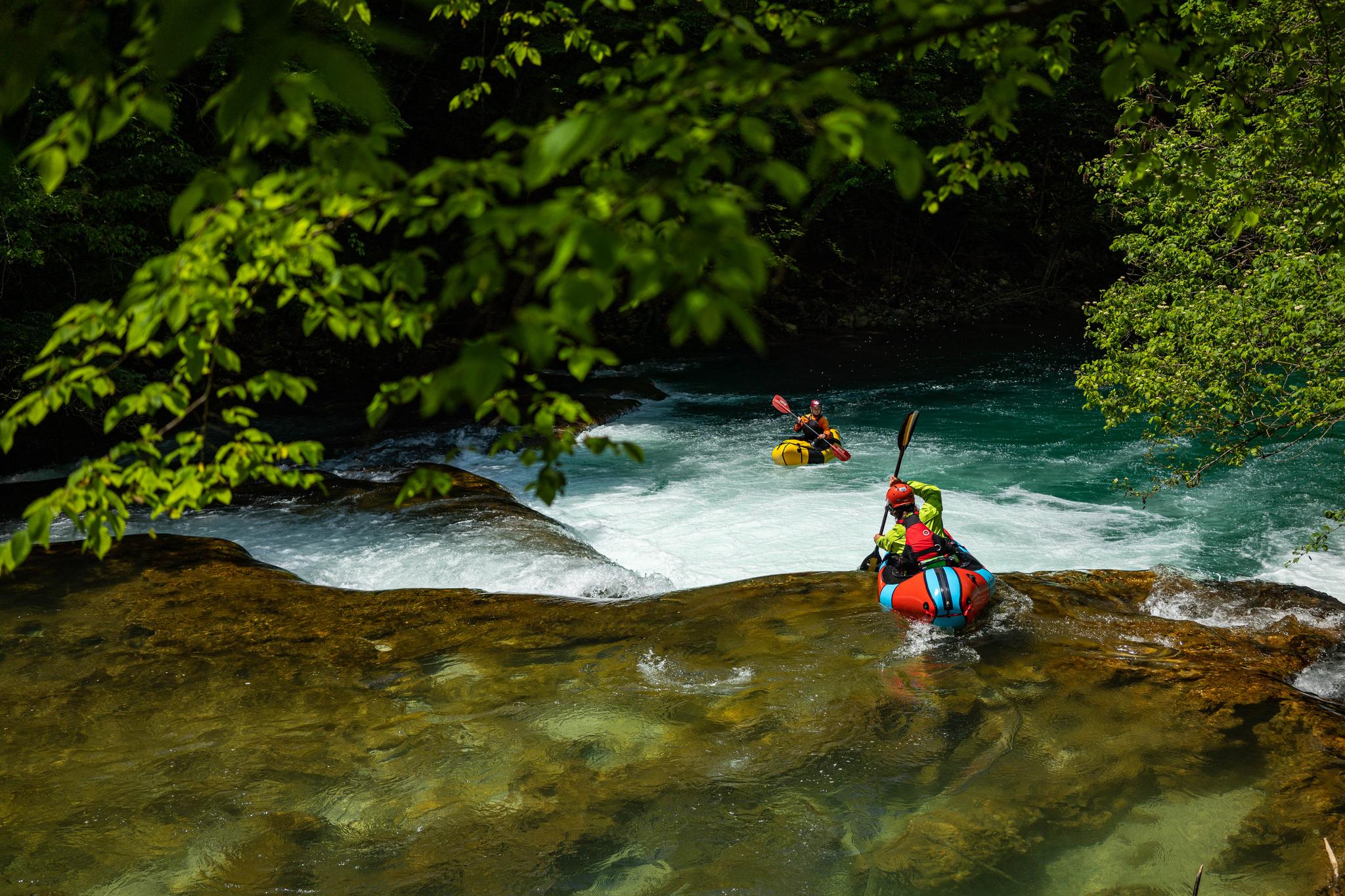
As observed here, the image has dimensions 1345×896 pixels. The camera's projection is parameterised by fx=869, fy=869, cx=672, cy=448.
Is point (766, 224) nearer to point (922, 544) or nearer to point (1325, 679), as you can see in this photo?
point (922, 544)

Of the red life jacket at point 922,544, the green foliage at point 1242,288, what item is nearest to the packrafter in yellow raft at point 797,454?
the green foliage at point 1242,288

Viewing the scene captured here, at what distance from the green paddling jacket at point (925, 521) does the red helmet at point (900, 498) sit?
0.07 m

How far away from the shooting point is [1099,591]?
652 centimetres

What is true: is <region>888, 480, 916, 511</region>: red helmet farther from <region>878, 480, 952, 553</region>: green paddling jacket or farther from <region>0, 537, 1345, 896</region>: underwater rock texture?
<region>0, 537, 1345, 896</region>: underwater rock texture

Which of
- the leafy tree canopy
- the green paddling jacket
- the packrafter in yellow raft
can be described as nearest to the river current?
the packrafter in yellow raft

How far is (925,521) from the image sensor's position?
6.65m

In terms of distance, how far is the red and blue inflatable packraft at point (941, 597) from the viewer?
19.2 feet

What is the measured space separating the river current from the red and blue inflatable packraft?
2.12 meters

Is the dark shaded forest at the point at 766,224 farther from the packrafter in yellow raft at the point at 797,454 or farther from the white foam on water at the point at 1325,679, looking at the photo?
the white foam on water at the point at 1325,679

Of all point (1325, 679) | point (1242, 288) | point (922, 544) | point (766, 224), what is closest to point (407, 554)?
point (922, 544)

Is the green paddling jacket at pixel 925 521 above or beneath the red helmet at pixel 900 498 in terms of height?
beneath

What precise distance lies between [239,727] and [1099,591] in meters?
5.84

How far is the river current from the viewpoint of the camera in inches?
318

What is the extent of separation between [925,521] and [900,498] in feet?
0.86
